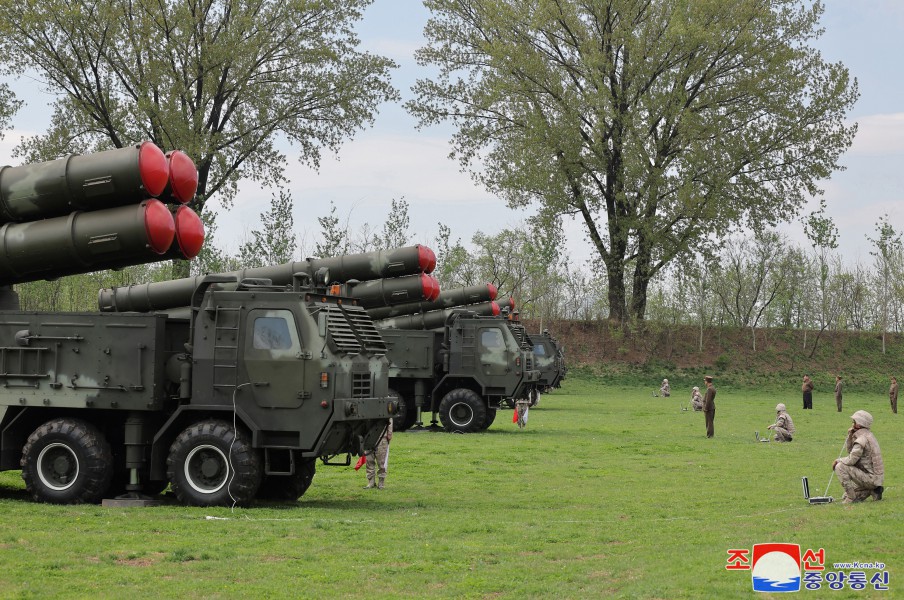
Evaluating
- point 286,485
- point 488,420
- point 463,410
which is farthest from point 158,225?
point 488,420

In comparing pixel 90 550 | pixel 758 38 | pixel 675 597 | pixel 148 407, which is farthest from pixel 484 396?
pixel 758 38

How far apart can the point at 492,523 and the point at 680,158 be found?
39.0 m

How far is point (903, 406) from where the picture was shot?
45.3m

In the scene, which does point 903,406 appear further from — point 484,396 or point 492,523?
point 492,523

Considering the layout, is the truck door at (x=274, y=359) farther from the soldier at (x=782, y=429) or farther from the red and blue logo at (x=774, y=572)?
the soldier at (x=782, y=429)

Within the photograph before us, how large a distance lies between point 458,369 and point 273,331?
14291 mm

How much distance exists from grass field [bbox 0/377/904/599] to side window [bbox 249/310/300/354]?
2.13 metres

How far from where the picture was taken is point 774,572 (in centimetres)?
920

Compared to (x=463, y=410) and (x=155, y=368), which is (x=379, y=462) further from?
(x=463, y=410)

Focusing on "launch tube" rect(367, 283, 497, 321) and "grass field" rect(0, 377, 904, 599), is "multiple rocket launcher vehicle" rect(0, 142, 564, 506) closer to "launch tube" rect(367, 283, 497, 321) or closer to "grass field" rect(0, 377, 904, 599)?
"grass field" rect(0, 377, 904, 599)

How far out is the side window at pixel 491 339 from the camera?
28953 mm

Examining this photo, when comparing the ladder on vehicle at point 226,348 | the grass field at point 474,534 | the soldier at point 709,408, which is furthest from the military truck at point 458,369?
the ladder on vehicle at point 226,348

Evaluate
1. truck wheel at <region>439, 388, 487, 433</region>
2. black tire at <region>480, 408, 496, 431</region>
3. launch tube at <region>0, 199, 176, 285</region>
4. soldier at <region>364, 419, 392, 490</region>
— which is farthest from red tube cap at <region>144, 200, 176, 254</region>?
black tire at <region>480, 408, 496, 431</region>

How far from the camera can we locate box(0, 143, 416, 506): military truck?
14289 millimetres
